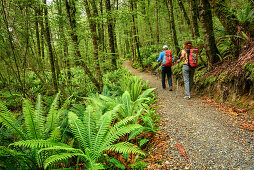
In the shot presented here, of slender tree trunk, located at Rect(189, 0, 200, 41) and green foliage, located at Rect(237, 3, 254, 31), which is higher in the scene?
slender tree trunk, located at Rect(189, 0, 200, 41)

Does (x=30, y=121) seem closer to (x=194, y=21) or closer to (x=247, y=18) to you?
(x=247, y=18)

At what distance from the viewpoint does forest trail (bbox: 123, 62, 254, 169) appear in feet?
5.78

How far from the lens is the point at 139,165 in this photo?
178 centimetres

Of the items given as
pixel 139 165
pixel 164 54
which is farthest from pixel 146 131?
pixel 164 54

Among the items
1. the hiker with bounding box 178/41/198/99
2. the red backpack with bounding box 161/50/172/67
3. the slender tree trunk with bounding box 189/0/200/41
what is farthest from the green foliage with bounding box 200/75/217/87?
the slender tree trunk with bounding box 189/0/200/41

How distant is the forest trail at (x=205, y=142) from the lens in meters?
1.76

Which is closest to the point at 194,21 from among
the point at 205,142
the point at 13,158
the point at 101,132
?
the point at 205,142

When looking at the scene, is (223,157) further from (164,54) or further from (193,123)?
(164,54)

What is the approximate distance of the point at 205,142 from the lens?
2150mm

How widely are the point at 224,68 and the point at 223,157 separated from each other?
3012 mm

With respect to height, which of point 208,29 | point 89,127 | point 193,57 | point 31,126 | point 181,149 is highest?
point 208,29

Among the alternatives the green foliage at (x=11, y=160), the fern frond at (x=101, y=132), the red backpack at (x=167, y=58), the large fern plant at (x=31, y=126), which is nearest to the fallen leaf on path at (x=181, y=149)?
the fern frond at (x=101, y=132)

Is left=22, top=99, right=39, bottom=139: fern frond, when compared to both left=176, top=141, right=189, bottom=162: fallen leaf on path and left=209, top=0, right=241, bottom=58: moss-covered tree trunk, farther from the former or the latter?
left=209, top=0, right=241, bottom=58: moss-covered tree trunk

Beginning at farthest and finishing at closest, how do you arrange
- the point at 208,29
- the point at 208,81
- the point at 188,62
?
the point at 188,62 < the point at 208,29 < the point at 208,81
